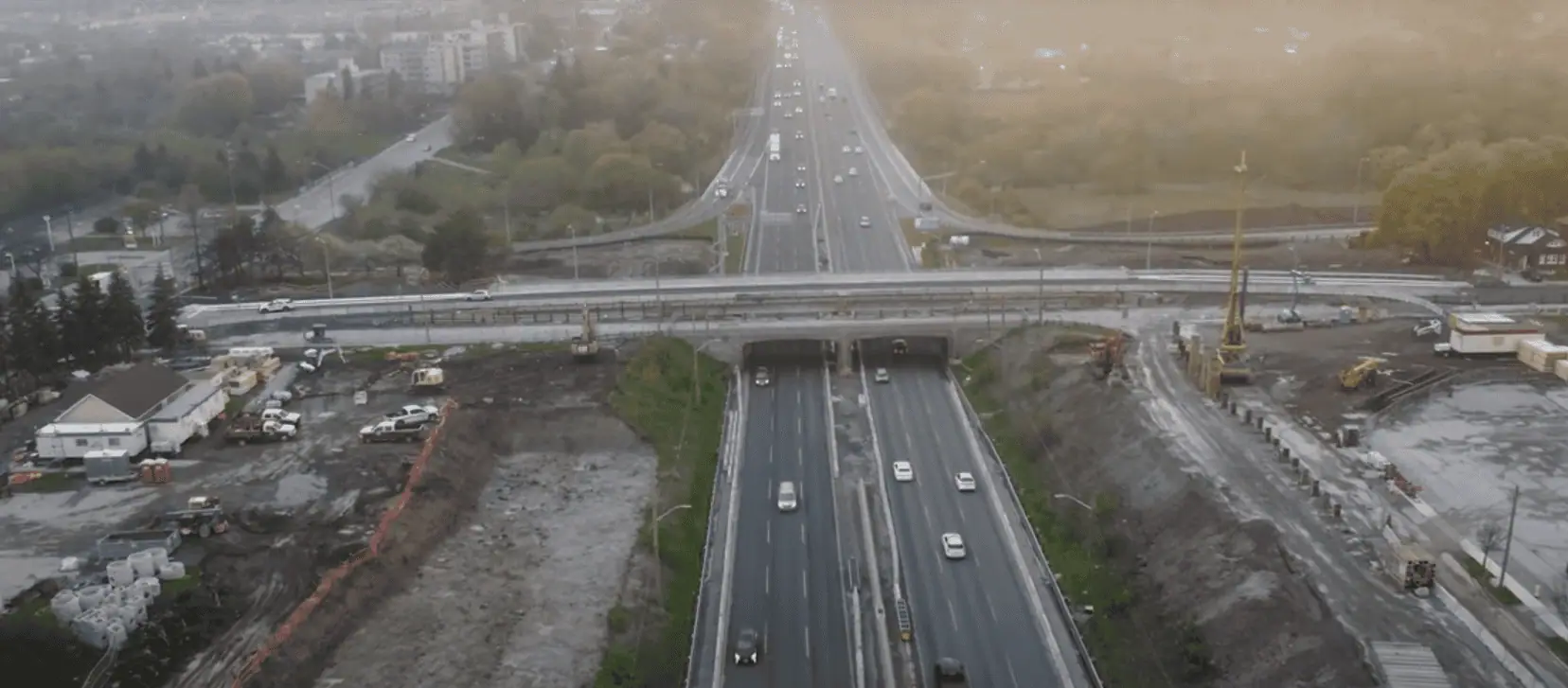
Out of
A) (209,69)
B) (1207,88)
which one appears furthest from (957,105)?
(209,69)

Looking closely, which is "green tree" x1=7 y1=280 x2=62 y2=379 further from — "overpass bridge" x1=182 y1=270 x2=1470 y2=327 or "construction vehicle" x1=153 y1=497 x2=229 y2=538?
"construction vehicle" x1=153 y1=497 x2=229 y2=538

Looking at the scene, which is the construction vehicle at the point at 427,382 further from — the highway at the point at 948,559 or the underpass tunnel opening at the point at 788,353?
the highway at the point at 948,559

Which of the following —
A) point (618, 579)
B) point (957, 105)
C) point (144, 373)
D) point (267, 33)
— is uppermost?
point (267, 33)

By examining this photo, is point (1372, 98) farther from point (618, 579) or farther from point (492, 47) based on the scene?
point (492, 47)

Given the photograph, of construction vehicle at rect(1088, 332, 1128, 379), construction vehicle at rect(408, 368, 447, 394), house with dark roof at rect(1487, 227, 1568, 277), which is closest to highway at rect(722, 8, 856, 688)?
construction vehicle at rect(1088, 332, 1128, 379)

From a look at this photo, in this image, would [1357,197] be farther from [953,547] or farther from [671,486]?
[671,486]

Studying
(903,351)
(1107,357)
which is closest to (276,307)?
(903,351)
